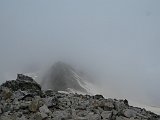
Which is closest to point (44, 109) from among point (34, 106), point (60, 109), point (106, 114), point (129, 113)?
point (34, 106)

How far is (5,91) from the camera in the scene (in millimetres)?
26406

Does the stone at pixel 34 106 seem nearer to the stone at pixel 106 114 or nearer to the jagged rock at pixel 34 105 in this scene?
the jagged rock at pixel 34 105

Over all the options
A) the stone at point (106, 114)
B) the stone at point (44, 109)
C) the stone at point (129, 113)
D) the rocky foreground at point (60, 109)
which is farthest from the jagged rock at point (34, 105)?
the stone at point (129, 113)

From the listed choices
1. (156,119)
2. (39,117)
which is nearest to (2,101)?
(39,117)

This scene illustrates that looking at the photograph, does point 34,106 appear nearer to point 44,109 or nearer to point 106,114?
point 44,109

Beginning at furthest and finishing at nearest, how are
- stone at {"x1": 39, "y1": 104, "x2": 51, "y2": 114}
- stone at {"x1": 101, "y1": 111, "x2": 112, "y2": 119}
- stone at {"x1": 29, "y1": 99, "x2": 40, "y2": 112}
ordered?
stone at {"x1": 29, "y1": 99, "x2": 40, "y2": 112} < stone at {"x1": 39, "y1": 104, "x2": 51, "y2": 114} < stone at {"x1": 101, "y1": 111, "x2": 112, "y2": 119}

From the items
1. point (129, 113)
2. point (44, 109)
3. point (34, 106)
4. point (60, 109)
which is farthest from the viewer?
point (60, 109)

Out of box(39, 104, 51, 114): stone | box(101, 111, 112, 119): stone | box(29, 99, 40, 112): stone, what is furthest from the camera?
box(29, 99, 40, 112): stone

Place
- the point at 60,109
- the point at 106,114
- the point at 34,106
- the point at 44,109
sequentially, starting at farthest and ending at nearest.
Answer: the point at 60,109, the point at 34,106, the point at 44,109, the point at 106,114

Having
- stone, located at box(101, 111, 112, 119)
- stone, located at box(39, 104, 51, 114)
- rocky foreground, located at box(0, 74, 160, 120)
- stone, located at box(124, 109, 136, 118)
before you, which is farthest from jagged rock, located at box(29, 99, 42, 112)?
stone, located at box(124, 109, 136, 118)

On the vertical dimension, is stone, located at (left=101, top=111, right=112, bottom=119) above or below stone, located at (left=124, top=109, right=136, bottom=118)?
below

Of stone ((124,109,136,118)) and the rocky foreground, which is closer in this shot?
the rocky foreground

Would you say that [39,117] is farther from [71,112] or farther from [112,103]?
[112,103]

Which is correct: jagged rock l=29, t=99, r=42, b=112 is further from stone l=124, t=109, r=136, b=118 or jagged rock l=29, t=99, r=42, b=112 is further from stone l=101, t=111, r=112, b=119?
stone l=124, t=109, r=136, b=118
